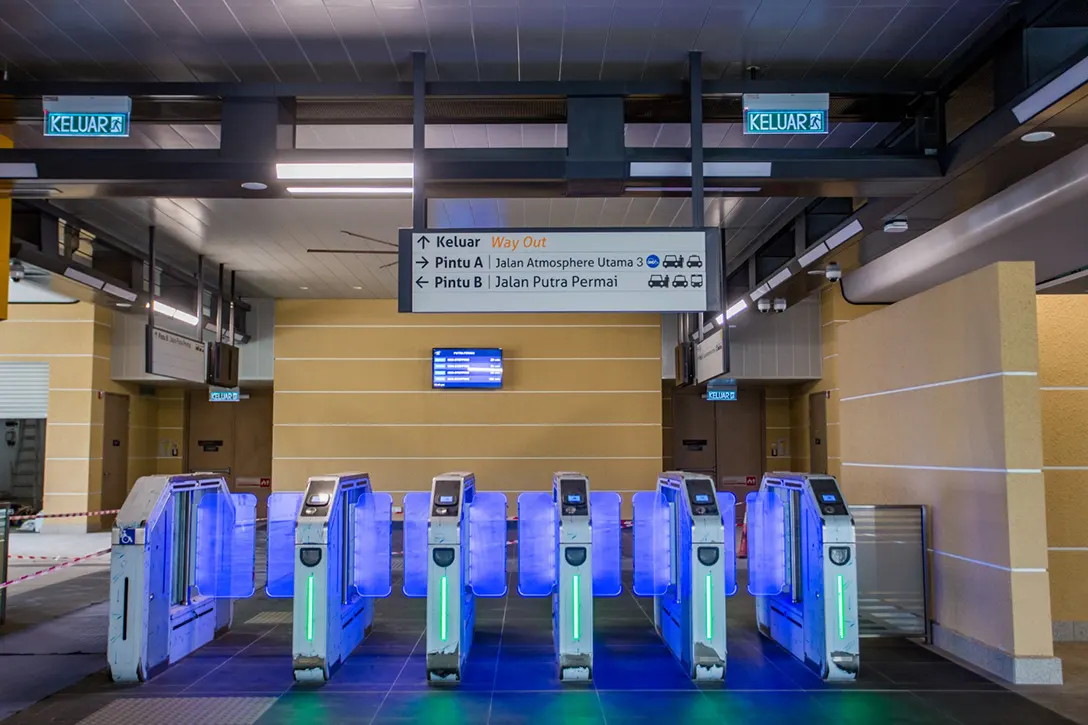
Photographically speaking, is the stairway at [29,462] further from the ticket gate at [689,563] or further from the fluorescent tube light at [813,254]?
the fluorescent tube light at [813,254]

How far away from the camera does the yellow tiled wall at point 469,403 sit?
39.3 feet

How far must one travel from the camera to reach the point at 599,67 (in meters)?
4.75

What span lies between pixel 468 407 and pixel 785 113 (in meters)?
7.99

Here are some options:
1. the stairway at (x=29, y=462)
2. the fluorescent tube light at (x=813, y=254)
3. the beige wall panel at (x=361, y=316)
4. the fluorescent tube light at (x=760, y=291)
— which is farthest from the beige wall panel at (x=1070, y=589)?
the stairway at (x=29, y=462)

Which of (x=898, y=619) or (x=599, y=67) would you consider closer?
(x=599, y=67)

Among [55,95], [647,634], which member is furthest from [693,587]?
[55,95]

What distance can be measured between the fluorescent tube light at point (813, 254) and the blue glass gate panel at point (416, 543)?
386 centimetres

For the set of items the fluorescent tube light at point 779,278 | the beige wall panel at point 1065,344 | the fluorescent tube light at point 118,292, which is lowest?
the beige wall panel at point 1065,344

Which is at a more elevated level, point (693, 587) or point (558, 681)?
point (693, 587)

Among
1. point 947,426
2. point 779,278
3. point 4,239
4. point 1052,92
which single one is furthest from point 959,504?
point 4,239

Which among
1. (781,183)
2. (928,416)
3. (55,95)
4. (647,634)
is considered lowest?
(647,634)

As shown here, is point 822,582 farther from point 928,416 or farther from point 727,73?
point 727,73

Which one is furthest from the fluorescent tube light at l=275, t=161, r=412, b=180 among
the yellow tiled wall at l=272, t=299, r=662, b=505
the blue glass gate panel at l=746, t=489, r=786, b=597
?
the yellow tiled wall at l=272, t=299, r=662, b=505

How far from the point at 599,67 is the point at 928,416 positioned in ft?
10.7
